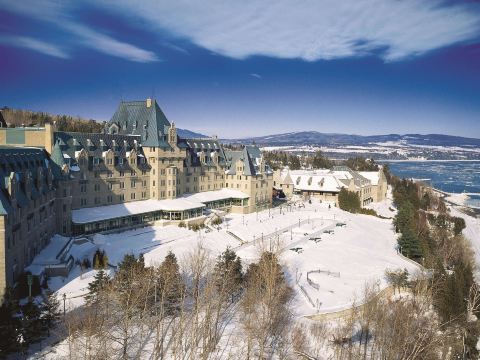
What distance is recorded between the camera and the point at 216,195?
77.6 metres

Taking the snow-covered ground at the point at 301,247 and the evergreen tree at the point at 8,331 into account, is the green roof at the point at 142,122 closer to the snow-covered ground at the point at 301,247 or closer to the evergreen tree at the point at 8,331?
the snow-covered ground at the point at 301,247

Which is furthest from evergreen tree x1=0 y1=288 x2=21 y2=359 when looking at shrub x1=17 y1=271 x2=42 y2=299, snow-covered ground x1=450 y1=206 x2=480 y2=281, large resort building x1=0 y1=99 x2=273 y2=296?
snow-covered ground x1=450 y1=206 x2=480 y2=281

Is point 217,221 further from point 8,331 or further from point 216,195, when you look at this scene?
point 8,331

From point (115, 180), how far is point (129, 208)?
5.29 metres

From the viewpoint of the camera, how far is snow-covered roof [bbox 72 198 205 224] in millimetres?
53969

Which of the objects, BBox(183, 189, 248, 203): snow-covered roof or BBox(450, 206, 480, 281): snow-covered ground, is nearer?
BBox(450, 206, 480, 281): snow-covered ground

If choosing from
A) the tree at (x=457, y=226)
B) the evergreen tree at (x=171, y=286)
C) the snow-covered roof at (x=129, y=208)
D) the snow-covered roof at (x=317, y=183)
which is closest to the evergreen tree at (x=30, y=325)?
the evergreen tree at (x=171, y=286)

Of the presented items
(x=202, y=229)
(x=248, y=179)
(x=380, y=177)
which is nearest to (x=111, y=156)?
(x=202, y=229)

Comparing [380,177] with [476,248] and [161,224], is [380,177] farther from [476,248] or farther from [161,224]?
[161,224]

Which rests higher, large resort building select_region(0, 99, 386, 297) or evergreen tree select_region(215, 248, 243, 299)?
large resort building select_region(0, 99, 386, 297)

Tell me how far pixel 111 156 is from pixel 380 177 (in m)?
75.9

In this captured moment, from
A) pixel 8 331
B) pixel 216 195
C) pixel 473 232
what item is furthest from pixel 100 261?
pixel 473 232

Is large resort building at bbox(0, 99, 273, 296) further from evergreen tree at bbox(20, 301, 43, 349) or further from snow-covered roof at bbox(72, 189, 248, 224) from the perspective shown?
evergreen tree at bbox(20, 301, 43, 349)

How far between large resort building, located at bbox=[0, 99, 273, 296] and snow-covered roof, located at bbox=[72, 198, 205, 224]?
0.42 ft
